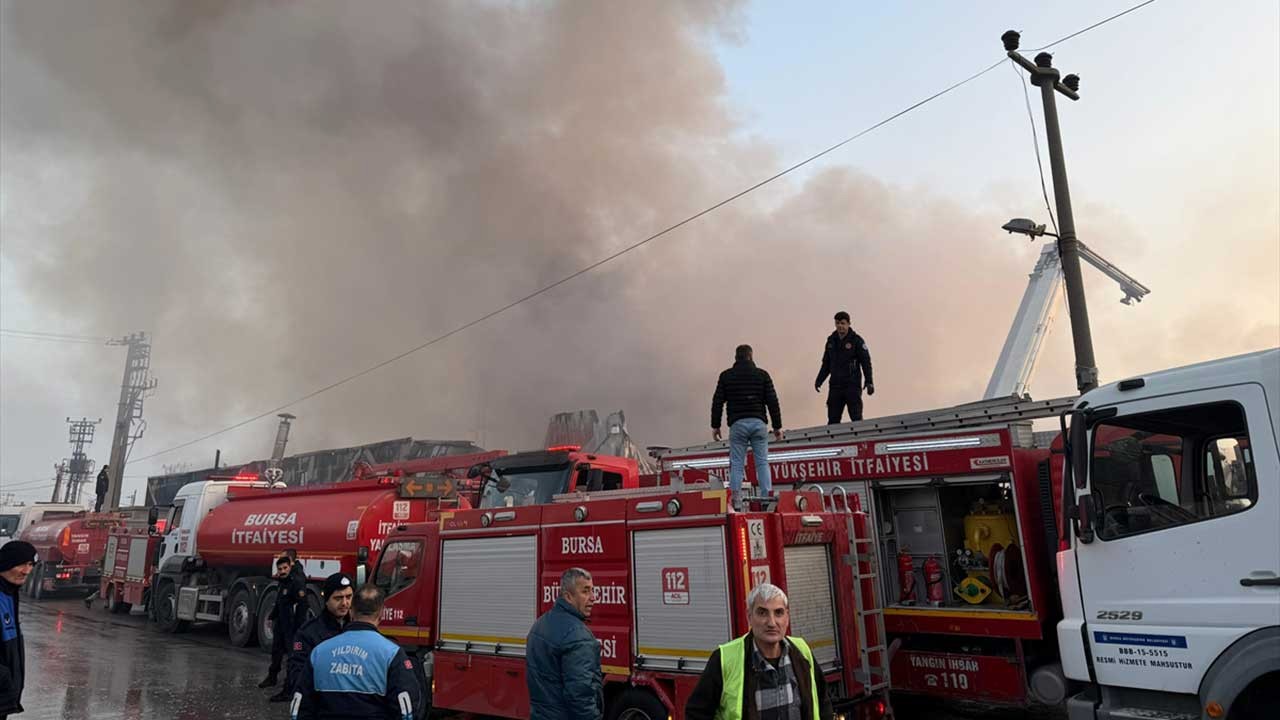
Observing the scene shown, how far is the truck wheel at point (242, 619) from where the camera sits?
1454 centimetres

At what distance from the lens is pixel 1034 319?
741 inches

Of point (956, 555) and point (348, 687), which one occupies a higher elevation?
point (956, 555)

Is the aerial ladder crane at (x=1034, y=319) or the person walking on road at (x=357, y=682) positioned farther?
the aerial ladder crane at (x=1034, y=319)

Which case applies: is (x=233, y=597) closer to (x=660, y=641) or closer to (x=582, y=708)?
(x=660, y=641)

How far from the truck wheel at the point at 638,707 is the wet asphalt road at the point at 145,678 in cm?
354

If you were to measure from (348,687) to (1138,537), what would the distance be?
4.79 m

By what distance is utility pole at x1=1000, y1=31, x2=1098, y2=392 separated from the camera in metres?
8.28

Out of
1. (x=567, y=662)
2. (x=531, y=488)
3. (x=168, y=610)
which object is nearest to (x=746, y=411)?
(x=531, y=488)

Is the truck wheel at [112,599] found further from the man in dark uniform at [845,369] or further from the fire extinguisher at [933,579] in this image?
the fire extinguisher at [933,579]

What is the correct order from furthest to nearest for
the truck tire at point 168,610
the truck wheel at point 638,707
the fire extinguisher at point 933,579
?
the truck tire at point 168,610, the fire extinguisher at point 933,579, the truck wheel at point 638,707

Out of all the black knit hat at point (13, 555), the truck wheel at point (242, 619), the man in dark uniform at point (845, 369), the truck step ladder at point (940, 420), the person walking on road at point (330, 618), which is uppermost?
the man in dark uniform at point (845, 369)

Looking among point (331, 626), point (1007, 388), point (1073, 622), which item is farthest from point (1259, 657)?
point (1007, 388)

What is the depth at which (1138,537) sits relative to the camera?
16.3 ft

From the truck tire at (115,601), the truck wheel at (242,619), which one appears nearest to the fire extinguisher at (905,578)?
the truck wheel at (242,619)
